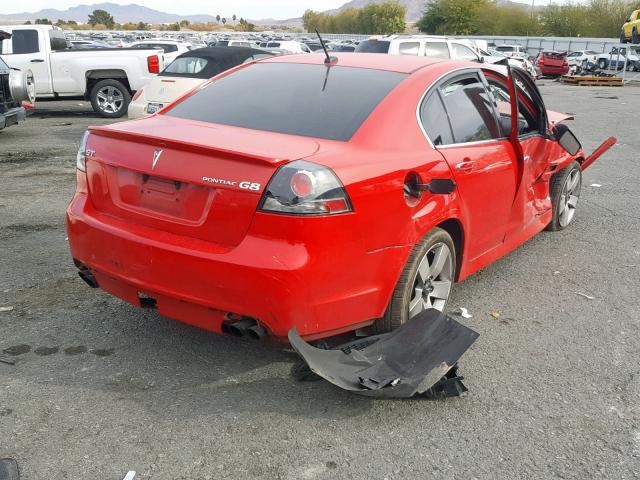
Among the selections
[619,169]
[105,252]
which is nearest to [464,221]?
[105,252]

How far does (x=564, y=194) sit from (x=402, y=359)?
354 cm

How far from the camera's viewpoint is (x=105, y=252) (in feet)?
11.8

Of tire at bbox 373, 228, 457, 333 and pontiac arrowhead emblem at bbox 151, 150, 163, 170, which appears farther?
tire at bbox 373, 228, 457, 333

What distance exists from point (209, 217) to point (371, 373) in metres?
1.11

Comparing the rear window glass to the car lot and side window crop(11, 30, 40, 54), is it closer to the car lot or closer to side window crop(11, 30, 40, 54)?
side window crop(11, 30, 40, 54)

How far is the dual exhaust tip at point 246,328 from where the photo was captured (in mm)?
3275

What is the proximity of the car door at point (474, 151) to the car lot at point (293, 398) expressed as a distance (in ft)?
1.88


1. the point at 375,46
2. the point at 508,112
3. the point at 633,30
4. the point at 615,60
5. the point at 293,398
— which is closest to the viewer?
the point at 293,398

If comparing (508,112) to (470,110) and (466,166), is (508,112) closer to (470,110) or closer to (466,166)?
(470,110)

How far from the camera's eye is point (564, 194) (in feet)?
21.0

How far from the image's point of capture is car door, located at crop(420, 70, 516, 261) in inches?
161

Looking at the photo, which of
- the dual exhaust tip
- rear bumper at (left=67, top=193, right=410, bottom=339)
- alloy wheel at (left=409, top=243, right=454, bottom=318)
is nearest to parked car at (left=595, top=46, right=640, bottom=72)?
alloy wheel at (left=409, top=243, right=454, bottom=318)

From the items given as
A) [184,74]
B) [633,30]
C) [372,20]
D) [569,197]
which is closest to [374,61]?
[569,197]

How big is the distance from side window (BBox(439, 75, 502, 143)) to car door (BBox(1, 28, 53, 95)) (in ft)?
40.2
